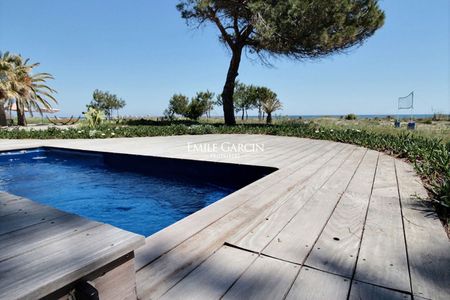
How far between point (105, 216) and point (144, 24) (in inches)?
620

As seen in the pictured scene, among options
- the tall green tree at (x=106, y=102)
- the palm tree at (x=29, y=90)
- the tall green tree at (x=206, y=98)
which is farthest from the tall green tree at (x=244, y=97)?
the tall green tree at (x=106, y=102)

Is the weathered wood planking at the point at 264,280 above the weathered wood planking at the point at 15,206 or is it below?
below

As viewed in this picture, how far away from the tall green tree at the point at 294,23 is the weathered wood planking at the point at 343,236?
359 inches

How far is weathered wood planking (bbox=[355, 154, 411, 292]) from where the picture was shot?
1.18m

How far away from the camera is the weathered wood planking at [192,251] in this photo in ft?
3.59

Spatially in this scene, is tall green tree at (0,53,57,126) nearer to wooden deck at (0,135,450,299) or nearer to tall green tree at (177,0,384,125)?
tall green tree at (177,0,384,125)

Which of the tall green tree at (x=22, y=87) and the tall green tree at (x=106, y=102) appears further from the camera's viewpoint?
the tall green tree at (x=106, y=102)

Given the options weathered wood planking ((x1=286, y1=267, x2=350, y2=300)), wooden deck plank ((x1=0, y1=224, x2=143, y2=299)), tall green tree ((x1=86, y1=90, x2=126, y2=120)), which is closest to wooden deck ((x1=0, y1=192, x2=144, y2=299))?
wooden deck plank ((x1=0, y1=224, x2=143, y2=299))

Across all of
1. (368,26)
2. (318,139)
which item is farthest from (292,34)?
(318,139)

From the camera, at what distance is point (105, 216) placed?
3.43 metres

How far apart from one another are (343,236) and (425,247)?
45 cm

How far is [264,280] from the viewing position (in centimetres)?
116

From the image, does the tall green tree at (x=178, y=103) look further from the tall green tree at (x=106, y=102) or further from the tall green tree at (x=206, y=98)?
the tall green tree at (x=106, y=102)

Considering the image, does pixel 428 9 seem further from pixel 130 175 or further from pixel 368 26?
pixel 130 175
